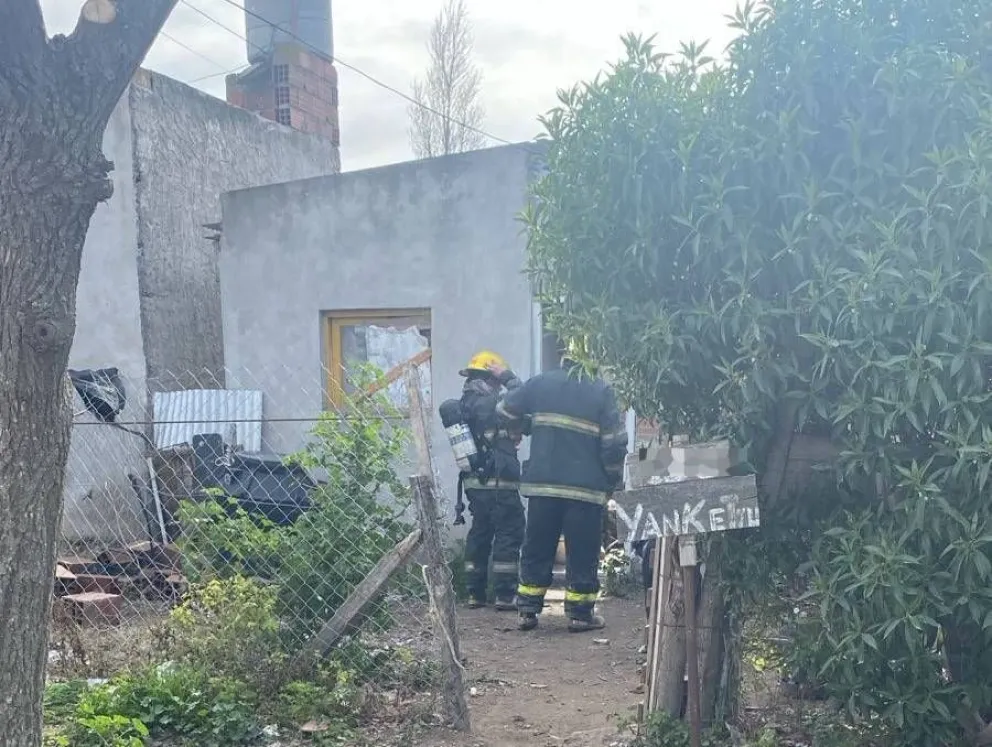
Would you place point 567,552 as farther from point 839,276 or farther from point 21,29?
point 21,29

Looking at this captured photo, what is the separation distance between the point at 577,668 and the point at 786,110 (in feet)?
12.5

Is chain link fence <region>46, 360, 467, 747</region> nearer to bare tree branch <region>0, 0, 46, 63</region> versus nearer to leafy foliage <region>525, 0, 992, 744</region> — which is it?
leafy foliage <region>525, 0, 992, 744</region>

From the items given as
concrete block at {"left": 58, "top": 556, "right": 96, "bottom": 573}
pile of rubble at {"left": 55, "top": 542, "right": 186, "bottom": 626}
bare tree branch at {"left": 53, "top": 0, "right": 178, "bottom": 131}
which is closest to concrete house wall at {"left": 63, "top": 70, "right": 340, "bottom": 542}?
pile of rubble at {"left": 55, "top": 542, "right": 186, "bottom": 626}

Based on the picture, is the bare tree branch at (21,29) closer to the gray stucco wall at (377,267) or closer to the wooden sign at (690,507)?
the wooden sign at (690,507)

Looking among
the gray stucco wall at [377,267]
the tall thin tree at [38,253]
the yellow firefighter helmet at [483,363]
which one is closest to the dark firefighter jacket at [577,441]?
the yellow firefighter helmet at [483,363]

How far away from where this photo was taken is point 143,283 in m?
10.7

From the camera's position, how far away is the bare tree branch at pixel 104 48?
325 centimetres

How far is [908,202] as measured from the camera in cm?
350

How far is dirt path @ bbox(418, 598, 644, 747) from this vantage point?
16.3 feet

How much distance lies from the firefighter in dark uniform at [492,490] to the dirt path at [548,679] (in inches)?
11.2

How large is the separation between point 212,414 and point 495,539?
353cm

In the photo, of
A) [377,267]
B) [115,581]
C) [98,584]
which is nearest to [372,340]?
[377,267]

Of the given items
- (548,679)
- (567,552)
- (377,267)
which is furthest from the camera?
(377,267)

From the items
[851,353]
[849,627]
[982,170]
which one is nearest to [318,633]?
[849,627]
